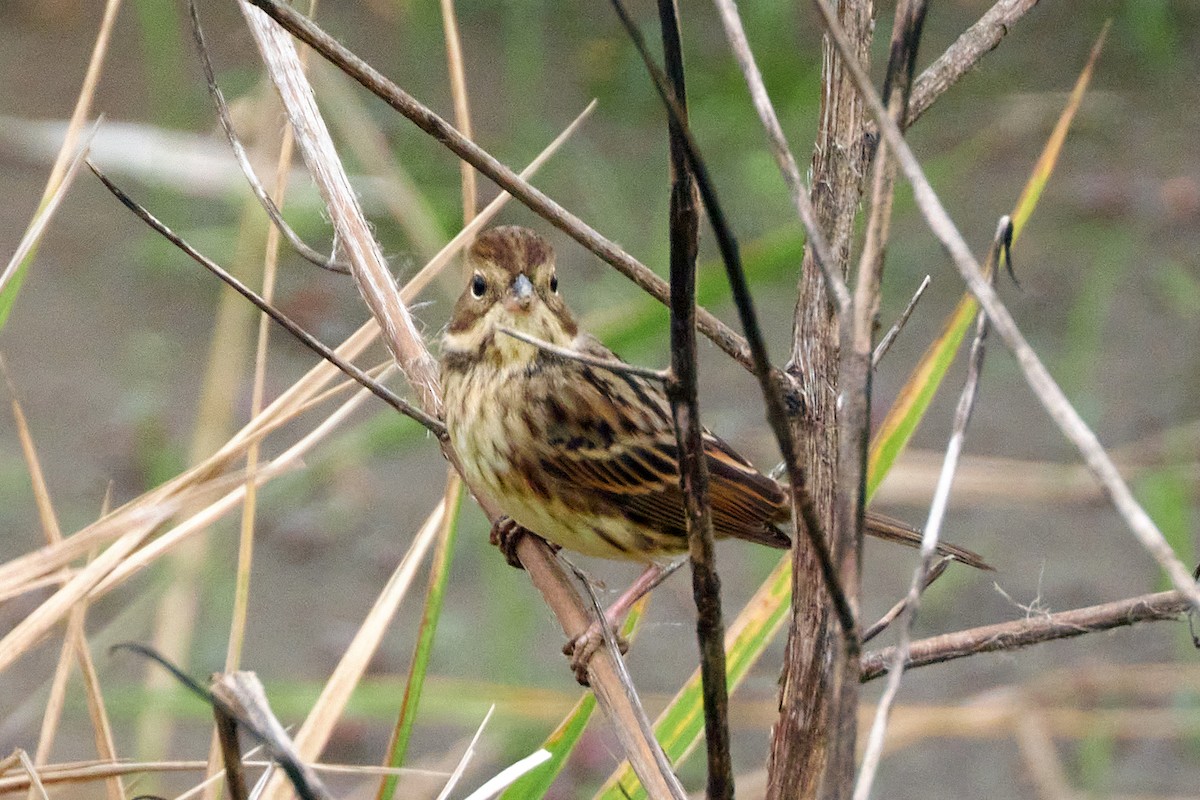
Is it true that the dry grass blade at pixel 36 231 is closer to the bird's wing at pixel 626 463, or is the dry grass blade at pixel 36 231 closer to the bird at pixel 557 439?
the bird at pixel 557 439

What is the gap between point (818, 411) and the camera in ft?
4.54

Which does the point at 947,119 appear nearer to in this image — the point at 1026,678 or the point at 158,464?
the point at 1026,678

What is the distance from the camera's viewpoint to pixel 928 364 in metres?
1.83

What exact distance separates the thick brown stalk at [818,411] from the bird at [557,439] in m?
0.87

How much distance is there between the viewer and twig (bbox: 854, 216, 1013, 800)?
1.04m

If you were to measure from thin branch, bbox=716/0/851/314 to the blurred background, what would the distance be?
3.81 ft

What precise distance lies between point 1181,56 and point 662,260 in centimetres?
307

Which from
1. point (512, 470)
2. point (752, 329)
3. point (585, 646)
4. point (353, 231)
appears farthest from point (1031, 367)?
point (512, 470)

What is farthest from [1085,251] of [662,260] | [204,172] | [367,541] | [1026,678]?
[204,172]

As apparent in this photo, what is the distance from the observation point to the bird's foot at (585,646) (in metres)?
1.58

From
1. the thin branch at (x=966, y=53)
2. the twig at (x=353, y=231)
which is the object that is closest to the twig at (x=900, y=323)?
the thin branch at (x=966, y=53)

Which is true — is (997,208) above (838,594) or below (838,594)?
above

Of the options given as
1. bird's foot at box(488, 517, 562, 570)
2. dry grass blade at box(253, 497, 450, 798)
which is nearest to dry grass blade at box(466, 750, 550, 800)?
dry grass blade at box(253, 497, 450, 798)

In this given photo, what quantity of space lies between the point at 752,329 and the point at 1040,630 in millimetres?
475
